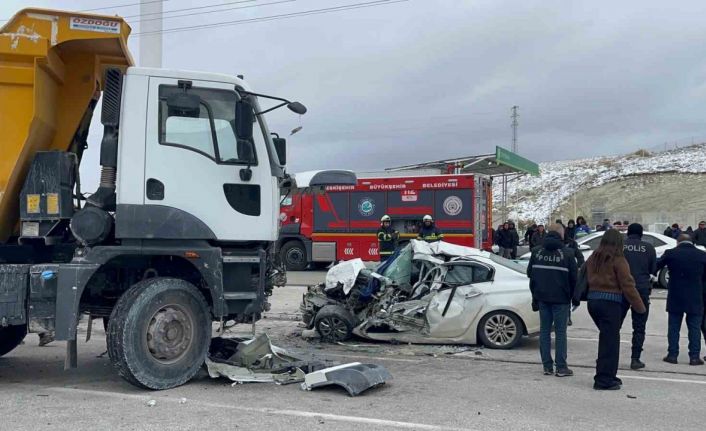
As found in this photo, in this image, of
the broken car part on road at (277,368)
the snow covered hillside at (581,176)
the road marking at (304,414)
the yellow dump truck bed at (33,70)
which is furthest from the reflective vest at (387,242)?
the snow covered hillside at (581,176)

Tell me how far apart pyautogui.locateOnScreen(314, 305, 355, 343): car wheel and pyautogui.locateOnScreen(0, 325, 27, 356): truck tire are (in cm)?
394

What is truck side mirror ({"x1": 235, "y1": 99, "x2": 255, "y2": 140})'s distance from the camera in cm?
702

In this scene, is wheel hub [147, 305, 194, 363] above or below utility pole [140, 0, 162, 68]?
below

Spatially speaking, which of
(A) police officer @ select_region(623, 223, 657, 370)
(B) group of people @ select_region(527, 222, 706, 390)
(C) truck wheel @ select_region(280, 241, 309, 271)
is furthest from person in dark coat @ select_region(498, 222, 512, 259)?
(A) police officer @ select_region(623, 223, 657, 370)

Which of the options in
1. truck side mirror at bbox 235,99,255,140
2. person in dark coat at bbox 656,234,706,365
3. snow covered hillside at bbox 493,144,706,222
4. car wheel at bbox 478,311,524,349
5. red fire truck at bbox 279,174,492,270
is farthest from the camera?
snow covered hillside at bbox 493,144,706,222

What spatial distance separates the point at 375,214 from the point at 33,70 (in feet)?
49.9

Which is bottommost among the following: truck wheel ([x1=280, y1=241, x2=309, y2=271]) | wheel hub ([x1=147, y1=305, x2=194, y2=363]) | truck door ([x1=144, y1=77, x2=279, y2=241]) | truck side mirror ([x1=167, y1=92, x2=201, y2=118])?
wheel hub ([x1=147, y1=305, x2=194, y2=363])

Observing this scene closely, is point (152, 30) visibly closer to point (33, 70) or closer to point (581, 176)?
point (33, 70)

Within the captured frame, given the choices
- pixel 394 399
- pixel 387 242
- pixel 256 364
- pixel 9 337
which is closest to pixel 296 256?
pixel 387 242

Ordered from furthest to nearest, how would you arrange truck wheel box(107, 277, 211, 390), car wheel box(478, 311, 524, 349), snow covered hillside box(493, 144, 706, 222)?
snow covered hillside box(493, 144, 706, 222), car wheel box(478, 311, 524, 349), truck wheel box(107, 277, 211, 390)

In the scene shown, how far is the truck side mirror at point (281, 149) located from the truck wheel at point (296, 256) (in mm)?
14910

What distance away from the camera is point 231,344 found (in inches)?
315

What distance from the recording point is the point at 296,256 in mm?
22500

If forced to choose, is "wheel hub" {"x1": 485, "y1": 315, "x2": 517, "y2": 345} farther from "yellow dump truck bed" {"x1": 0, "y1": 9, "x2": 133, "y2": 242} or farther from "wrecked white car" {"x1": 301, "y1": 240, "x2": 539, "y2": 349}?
"yellow dump truck bed" {"x1": 0, "y1": 9, "x2": 133, "y2": 242}
